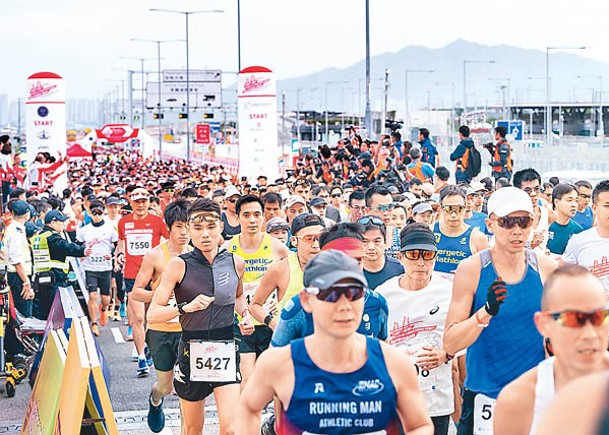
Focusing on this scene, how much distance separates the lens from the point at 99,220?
49.8ft

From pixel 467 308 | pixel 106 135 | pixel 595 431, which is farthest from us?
pixel 106 135

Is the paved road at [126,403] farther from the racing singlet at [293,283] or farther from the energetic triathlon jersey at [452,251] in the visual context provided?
the energetic triathlon jersey at [452,251]

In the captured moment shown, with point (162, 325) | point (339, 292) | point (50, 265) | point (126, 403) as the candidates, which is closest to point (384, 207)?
point (126, 403)

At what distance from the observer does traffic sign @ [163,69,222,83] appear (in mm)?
82875

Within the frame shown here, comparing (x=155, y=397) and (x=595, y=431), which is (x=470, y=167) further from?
(x=595, y=431)

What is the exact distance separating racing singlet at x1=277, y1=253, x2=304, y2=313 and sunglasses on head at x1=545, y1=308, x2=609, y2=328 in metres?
4.10

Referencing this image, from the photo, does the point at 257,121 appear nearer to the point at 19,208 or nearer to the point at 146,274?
the point at 19,208

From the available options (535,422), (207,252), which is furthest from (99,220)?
(535,422)

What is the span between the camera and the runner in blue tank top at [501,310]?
581 cm

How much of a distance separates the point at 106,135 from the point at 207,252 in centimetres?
6360

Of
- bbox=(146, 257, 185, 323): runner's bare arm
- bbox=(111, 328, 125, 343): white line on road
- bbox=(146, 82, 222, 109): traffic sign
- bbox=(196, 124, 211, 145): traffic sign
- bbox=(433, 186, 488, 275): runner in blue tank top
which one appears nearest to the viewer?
bbox=(146, 257, 185, 323): runner's bare arm

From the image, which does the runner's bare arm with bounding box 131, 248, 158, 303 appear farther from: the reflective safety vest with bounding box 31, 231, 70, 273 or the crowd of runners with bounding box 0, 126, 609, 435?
the reflective safety vest with bounding box 31, 231, 70, 273

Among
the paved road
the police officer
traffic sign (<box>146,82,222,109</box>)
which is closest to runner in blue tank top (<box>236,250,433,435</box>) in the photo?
the paved road

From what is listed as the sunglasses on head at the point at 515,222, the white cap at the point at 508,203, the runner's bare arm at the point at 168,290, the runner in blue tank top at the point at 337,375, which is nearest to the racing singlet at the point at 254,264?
the runner's bare arm at the point at 168,290
